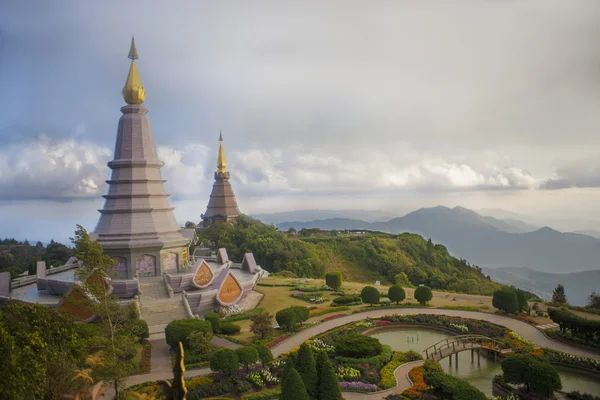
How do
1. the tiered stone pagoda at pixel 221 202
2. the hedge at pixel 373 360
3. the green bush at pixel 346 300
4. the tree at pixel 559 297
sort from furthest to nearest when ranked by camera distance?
the tiered stone pagoda at pixel 221 202, the tree at pixel 559 297, the green bush at pixel 346 300, the hedge at pixel 373 360

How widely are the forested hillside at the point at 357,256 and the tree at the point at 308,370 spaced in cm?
3305

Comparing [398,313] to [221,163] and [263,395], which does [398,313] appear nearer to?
[263,395]

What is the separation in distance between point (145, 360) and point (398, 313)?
1698 centimetres

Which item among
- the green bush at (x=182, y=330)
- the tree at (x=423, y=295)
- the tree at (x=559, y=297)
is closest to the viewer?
the green bush at (x=182, y=330)

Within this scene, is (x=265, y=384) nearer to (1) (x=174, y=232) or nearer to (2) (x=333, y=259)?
(1) (x=174, y=232)

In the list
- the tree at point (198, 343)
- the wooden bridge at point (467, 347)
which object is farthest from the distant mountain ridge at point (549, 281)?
the tree at point (198, 343)

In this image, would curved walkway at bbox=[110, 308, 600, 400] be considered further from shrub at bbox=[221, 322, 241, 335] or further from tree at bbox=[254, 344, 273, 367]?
shrub at bbox=[221, 322, 241, 335]

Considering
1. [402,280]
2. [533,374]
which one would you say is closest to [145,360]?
[533,374]

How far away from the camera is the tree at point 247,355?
17.4 metres

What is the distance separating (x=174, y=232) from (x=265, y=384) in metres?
17.7

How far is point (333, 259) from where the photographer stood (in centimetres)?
5825

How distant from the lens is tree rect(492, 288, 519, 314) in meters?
27.1

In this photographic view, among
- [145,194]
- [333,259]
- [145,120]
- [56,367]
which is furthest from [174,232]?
[333,259]

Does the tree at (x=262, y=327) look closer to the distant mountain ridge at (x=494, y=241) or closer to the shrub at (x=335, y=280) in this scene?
the shrub at (x=335, y=280)
